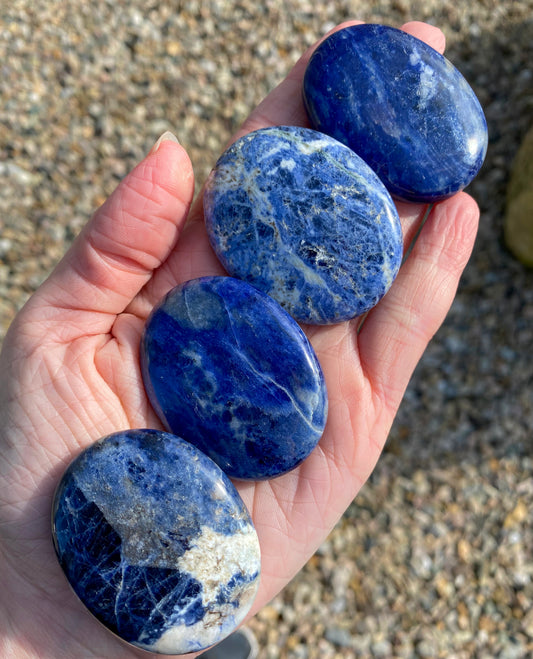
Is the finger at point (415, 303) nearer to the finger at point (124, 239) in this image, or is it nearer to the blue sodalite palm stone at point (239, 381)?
the blue sodalite palm stone at point (239, 381)

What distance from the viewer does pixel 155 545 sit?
151 centimetres

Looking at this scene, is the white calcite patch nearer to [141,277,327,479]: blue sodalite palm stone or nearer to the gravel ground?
[141,277,327,479]: blue sodalite palm stone

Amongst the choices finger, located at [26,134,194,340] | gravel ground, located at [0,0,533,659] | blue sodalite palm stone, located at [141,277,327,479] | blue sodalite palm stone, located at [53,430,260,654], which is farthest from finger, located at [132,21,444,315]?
gravel ground, located at [0,0,533,659]

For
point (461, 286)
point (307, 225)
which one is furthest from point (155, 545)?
point (461, 286)

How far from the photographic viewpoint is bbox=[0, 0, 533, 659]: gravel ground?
267 centimetres

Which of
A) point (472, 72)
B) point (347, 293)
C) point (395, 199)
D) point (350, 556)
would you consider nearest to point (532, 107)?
point (472, 72)

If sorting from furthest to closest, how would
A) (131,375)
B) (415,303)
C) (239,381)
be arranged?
(415,303) < (131,375) < (239,381)

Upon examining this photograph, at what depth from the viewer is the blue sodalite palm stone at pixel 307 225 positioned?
5.89 ft

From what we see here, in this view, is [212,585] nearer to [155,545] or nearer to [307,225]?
[155,545]

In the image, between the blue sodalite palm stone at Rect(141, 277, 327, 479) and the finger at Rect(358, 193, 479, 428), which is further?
the finger at Rect(358, 193, 479, 428)

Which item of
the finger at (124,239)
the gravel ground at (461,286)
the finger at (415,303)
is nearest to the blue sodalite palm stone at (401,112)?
the finger at (415,303)

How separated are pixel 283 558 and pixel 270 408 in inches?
18.2

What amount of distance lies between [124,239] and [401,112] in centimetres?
87

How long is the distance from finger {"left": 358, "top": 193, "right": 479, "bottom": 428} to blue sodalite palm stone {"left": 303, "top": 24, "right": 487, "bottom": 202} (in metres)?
0.10
